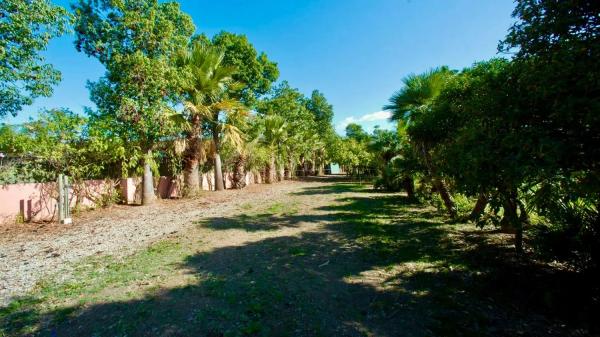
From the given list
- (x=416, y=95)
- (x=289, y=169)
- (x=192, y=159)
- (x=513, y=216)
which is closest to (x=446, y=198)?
(x=416, y=95)

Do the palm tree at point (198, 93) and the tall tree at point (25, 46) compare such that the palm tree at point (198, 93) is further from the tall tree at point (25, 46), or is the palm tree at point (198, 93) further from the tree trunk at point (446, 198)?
the tree trunk at point (446, 198)

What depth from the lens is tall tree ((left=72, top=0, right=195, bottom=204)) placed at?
10773 millimetres

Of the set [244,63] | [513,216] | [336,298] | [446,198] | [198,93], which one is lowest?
[336,298]

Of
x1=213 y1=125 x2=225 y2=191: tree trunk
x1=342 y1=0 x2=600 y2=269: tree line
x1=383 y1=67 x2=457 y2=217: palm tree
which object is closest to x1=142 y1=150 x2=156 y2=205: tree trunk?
x1=213 y1=125 x2=225 y2=191: tree trunk

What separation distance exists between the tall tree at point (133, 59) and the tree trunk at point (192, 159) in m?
2.38

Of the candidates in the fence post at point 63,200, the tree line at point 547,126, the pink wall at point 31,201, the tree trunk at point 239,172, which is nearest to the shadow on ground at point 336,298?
the tree line at point 547,126

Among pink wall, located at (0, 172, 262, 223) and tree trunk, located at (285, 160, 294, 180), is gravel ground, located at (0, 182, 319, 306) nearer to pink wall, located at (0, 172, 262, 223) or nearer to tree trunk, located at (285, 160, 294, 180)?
pink wall, located at (0, 172, 262, 223)

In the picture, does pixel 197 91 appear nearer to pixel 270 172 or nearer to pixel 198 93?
pixel 198 93

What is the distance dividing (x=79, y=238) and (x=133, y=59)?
269 inches

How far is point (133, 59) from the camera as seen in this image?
10.6 meters

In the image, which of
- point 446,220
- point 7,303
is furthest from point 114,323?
point 446,220

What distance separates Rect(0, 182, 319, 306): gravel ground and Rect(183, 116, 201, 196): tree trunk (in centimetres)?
375

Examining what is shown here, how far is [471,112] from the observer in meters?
3.57

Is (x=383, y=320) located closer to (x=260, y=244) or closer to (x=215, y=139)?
(x=260, y=244)
